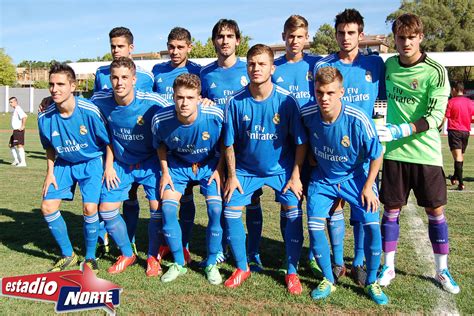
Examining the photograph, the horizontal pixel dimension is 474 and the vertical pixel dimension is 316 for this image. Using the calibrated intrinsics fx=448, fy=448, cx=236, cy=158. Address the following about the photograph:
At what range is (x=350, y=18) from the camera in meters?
3.75

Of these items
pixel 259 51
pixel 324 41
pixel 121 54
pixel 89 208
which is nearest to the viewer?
pixel 259 51

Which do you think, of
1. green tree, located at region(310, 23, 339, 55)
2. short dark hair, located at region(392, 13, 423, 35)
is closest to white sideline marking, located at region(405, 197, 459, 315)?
short dark hair, located at region(392, 13, 423, 35)

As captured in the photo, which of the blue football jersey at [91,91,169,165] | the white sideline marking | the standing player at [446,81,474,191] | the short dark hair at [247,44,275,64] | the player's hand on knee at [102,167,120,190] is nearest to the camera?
the white sideline marking

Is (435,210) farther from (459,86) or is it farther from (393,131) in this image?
(459,86)

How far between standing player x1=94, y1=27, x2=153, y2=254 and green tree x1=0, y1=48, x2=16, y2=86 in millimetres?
60936

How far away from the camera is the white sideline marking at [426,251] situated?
10.9ft

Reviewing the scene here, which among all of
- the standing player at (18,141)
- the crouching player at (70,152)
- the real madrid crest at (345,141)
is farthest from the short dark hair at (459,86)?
the standing player at (18,141)

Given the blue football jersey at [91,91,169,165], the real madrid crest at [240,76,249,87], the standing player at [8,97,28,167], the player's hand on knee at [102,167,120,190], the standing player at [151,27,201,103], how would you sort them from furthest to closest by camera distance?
the standing player at [8,97,28,167] < the standing player at [151,27,201,103] < the real madrid crest at [240,76,249,87] < the player's hand on knee at [102,167,120,190] < the blue football jersey at [91,91,169,165]

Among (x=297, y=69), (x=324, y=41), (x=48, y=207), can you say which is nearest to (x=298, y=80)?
(x=297, y=69)

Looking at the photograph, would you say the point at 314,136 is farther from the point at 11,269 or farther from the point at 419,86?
the point at 11,269

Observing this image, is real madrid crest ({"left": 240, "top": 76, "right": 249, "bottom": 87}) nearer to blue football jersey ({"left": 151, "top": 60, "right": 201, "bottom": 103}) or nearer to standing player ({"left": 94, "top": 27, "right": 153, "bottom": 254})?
blue football jersey ({"left": 151, "top": 60, "right": 201, "bottom": 103})

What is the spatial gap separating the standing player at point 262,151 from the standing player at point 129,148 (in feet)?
2.63

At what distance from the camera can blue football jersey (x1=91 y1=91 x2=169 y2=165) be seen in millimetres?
Answer: 4105

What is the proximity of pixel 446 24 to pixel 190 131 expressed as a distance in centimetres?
4619
